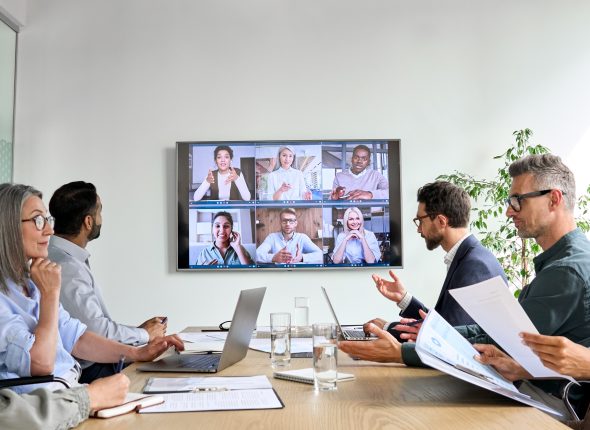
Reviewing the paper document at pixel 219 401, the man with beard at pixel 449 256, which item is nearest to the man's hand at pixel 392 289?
the man with beard at pixel 449 256

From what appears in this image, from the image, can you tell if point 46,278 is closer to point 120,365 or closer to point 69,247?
point 120,365

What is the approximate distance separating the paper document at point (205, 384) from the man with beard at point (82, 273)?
35.9 inches

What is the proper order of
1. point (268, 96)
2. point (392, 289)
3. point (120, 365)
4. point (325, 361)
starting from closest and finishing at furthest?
point (325, 361) < point (120, 365) < point (392, 289) < point (268, 96)

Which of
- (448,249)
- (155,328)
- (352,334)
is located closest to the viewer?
(352,334)

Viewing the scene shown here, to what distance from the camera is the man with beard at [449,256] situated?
2555 millimetres

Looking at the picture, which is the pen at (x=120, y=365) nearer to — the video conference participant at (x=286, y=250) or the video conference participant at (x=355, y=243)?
the video conference participant at (x=286, y=250)

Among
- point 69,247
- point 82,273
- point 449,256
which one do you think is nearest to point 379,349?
point 449,256

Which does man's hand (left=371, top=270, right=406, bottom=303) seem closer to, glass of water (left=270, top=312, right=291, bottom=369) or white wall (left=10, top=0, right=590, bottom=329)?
glass of water (left=270, top=312, right=291, bottom=369)

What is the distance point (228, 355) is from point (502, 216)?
3.08 m

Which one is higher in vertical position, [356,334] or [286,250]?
[286,250]

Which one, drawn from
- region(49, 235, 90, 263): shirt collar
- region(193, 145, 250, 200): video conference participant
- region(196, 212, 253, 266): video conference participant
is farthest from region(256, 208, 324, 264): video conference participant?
region(49, 235, 90, 263): shirt collar

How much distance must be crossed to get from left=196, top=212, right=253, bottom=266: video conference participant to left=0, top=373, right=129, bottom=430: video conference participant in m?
3.04

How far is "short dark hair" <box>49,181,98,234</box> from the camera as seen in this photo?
2986 mm

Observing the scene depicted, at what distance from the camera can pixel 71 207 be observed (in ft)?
9.86
